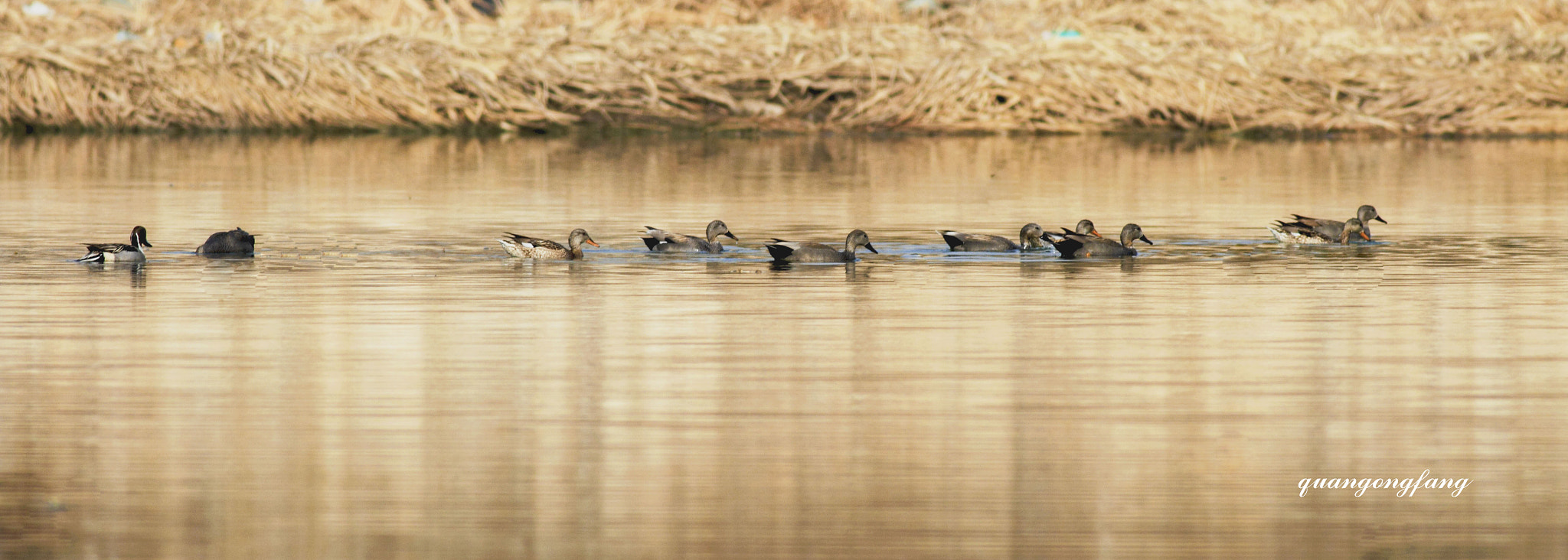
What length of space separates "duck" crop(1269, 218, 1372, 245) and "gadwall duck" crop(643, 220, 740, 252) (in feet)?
15.1

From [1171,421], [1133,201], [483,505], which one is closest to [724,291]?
[1171,421]

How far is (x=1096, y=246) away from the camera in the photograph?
17.8 meters

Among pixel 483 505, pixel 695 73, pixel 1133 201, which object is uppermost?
pixel 695 73

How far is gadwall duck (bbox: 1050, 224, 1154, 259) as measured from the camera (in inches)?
698

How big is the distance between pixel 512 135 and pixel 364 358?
1071 inches

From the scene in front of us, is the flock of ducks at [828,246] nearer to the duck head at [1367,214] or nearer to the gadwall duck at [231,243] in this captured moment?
the gadwall duck at [231,243]

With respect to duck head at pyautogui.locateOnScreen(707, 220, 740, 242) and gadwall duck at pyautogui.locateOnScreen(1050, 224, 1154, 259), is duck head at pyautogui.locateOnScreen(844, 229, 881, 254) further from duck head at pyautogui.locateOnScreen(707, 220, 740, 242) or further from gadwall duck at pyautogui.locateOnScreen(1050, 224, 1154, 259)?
gadwall duck at pyautogui.locateOnScreen(1050, 224, 1154, 259)

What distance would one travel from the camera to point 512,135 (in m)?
38.2

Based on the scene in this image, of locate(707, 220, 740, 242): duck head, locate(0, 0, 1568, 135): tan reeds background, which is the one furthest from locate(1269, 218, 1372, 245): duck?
locate(0, 0, 1568, 135): tan reeds background

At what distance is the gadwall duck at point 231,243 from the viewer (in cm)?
1714

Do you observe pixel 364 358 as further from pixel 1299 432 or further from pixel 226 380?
pixel 1299 432

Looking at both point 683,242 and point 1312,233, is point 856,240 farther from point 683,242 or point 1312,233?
point 1312,233

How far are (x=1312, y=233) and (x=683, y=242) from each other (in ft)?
17.3

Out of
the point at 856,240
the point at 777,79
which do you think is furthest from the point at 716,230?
the point at 777,79
